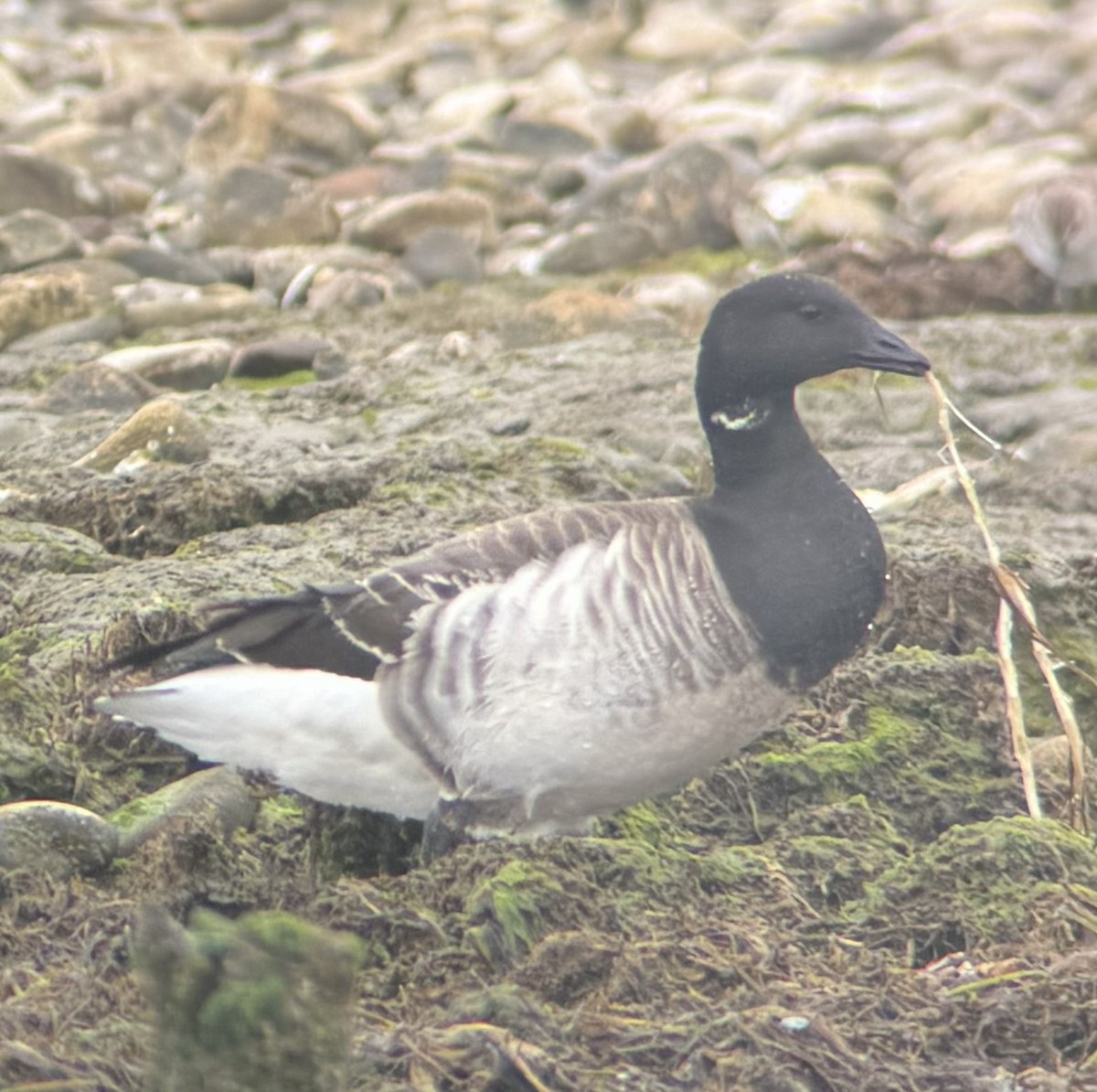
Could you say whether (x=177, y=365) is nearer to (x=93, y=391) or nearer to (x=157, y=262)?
(x=93, y=391)

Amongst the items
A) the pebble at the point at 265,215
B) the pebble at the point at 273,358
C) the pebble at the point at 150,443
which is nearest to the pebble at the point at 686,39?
the pebble at the point at 265,215

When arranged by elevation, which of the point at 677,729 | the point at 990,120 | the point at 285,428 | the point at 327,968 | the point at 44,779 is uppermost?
the point at 327,968

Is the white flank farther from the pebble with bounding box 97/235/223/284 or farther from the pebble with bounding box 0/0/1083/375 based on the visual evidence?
the pebble with bounding box 97/235/223/284

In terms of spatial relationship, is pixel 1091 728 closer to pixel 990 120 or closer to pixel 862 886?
pixel 862 886

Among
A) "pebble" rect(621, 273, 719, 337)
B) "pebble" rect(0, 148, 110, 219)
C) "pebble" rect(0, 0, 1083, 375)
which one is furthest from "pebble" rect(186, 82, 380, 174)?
"pebble" rect(621, 273, 719, 337)

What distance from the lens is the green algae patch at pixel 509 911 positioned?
4.38 m

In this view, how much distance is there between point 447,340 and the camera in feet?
31.5

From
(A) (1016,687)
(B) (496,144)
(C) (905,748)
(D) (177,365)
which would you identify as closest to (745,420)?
(A) (1016,687)

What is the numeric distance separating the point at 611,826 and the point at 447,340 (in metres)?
4.79

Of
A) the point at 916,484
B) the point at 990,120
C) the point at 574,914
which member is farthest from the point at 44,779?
the point at 990,120

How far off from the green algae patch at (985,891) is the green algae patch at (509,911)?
79 cm

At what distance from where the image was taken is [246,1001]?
10.1ft

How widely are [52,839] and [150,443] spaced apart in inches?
115

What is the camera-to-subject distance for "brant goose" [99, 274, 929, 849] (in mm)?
4578
